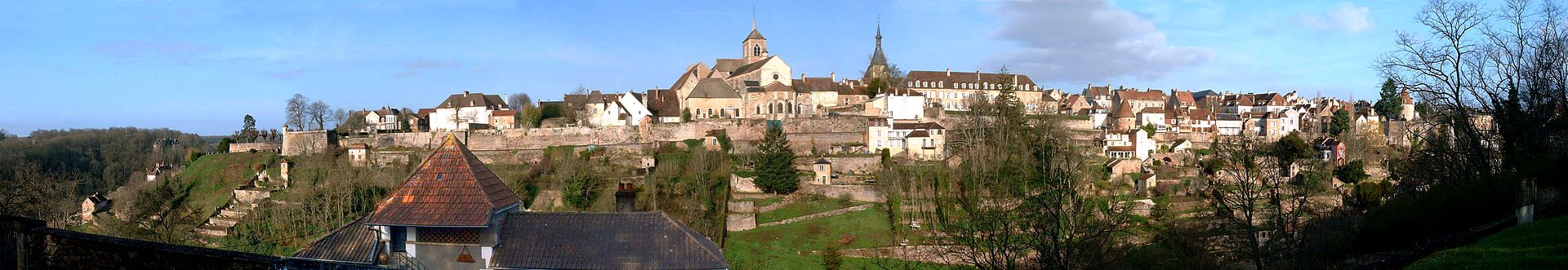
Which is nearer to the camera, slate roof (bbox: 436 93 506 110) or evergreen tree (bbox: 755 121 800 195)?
evergreen tree (bbox: 755 121 800 195)

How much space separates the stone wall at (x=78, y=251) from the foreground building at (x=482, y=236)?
3.17m

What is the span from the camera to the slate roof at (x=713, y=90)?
60812 millimetres

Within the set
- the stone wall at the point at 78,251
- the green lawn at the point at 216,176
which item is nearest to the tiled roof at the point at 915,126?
the green lawn at the point at 216,176

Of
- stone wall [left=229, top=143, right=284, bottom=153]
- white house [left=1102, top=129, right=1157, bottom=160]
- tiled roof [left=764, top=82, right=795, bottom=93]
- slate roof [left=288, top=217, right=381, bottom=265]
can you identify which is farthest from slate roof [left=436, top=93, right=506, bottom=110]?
slate roof [left=288, top=217, right=381, bottom=265]

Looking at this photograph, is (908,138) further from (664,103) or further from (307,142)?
(307,142)

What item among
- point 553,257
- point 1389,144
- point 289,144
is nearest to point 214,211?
point 289,144

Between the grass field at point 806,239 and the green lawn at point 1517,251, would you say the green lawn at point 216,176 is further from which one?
the green lawn at point 1517,251

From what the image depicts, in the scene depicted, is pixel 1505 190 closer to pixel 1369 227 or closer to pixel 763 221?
pixel 1369 227

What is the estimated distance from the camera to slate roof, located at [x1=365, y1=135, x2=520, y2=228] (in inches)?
471

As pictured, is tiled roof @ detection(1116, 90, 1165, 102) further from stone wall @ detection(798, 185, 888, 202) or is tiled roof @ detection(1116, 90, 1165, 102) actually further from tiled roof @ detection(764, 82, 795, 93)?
stone wall @ detection(798, 185, 888, 202)

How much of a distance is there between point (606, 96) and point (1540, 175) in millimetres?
58188

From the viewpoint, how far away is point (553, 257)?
38.6 feet

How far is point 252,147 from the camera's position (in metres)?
60.6

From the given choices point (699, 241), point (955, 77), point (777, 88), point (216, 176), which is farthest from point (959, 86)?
point (699, 241)
